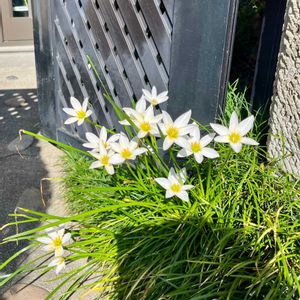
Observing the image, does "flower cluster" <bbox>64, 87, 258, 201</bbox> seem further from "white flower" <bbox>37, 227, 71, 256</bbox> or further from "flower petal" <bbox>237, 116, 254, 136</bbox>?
"white flower" <bbox>37, 227, 71, 256</bbox>

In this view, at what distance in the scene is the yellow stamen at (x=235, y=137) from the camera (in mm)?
1764

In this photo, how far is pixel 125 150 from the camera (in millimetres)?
1928

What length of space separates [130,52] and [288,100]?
1.07 meters

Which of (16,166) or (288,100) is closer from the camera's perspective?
(288,100)

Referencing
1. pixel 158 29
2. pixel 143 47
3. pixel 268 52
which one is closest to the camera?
pixel 158 29

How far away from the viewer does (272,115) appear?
2.31 meters

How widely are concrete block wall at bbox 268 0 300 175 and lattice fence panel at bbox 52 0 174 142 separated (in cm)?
63

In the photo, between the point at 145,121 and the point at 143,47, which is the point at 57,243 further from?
the point at 143,47

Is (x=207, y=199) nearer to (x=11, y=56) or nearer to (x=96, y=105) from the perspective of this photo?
(x=96, y=105)

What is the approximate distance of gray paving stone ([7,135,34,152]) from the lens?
12.8ft

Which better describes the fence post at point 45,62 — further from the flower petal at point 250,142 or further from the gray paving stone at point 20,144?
the flower petal at point 250,142

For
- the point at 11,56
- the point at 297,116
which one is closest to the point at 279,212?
the point at 297,116

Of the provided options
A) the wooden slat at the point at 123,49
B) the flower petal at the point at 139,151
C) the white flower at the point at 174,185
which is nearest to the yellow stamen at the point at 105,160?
the flower petal at the point at 139,151

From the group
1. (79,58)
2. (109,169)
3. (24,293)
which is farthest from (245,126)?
(79,58)
